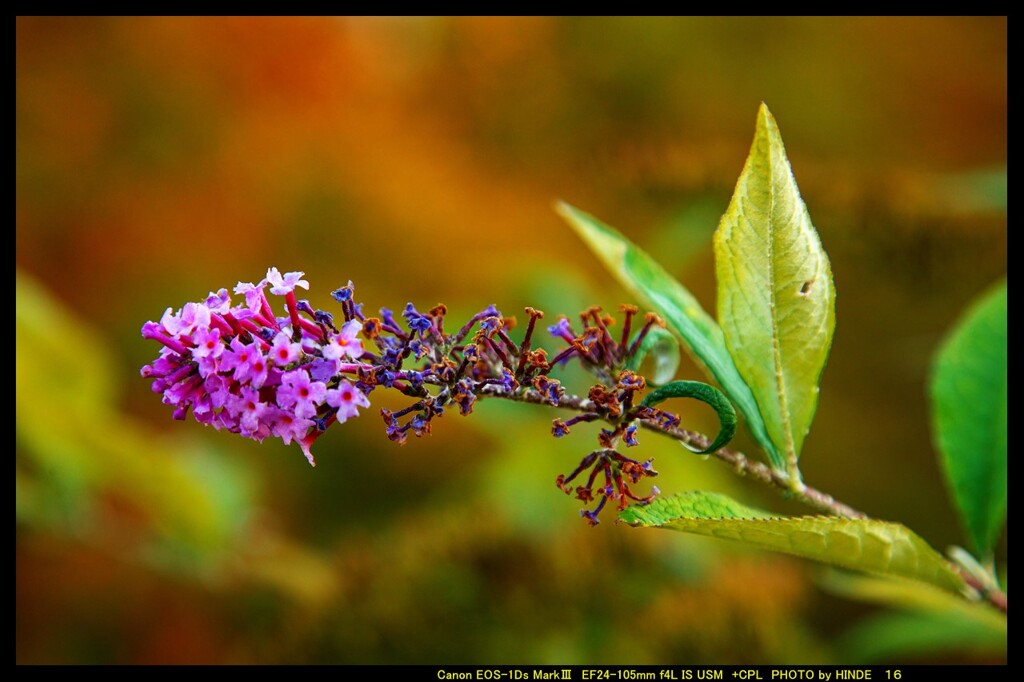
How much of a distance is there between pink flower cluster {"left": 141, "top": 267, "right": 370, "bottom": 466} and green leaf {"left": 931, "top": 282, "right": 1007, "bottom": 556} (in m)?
0.60

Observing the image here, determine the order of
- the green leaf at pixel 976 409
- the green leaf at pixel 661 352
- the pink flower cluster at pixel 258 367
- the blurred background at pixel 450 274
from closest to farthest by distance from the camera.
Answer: the pink flower cluster at pixel 258 367 < the green leaf at pixel 661 352 < the green leaf at pixel 976 409 < the blurred background at pixel 450 274

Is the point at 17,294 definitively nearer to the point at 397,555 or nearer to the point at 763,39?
the point at 397,555

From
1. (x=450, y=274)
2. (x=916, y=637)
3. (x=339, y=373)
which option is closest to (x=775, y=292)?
(x=339, y=373)

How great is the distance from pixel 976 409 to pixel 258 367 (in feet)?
2.31

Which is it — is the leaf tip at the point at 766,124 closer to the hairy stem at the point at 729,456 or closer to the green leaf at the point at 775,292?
the green leaf at the point at 775,292

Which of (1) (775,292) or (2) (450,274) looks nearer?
(1) (775,292)

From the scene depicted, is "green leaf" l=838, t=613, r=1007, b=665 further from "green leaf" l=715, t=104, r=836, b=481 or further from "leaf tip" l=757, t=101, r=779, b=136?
"leaf tip" l=757, t=101, r=779, b=136

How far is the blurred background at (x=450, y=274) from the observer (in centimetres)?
133

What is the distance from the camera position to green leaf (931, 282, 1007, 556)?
0.84 meters

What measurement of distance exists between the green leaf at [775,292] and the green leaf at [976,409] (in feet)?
0.99

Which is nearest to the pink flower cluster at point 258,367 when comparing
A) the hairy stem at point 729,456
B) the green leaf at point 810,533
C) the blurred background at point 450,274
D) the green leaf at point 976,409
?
the hairy stem at point 729,456

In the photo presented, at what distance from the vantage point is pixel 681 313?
0.68 meters

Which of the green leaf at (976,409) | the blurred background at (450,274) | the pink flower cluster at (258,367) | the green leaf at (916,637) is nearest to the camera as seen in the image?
the pink flower cluster at (258,367)

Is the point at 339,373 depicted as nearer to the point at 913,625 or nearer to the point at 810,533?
the point at 810,533
